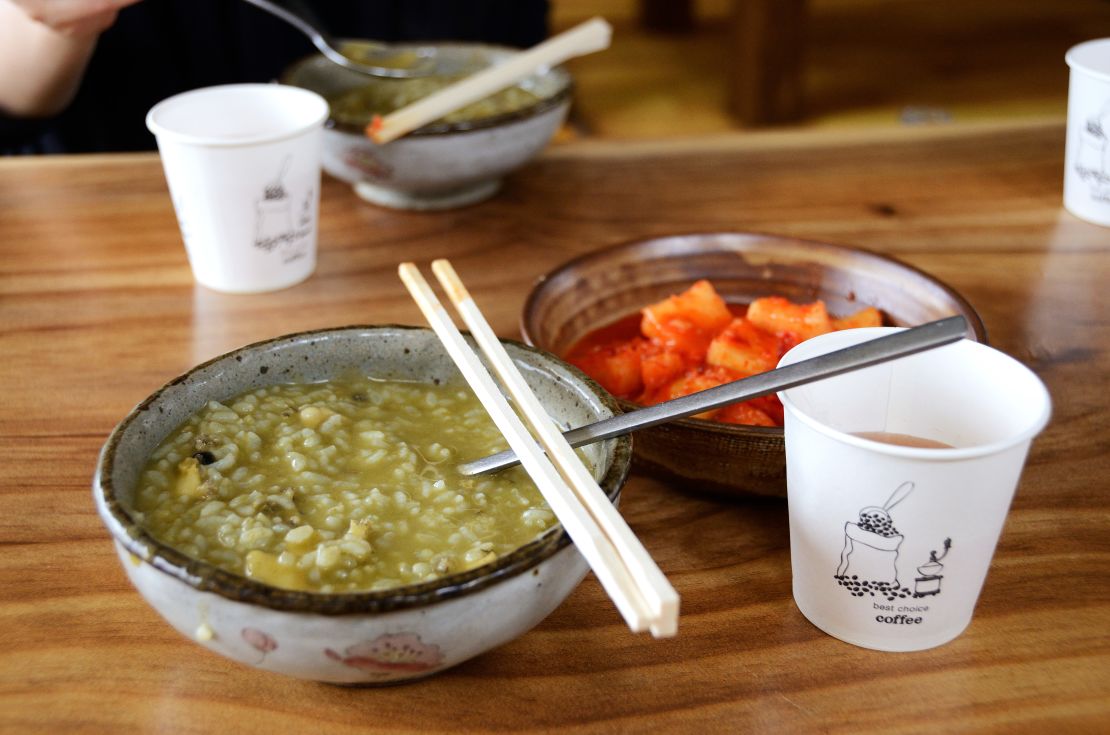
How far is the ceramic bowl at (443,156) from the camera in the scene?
191cm

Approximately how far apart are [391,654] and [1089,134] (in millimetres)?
1543

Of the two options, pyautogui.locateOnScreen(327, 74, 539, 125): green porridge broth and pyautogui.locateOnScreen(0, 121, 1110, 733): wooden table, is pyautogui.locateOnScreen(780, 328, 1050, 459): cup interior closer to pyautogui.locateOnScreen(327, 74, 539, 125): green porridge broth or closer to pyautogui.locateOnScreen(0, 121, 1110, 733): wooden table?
pyautogui.locateOnScreen(0, 121, 1110, 733): wooden table

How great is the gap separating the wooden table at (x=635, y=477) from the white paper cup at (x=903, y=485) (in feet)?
0.15

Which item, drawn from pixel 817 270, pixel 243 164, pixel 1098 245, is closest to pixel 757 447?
pixel 817 270

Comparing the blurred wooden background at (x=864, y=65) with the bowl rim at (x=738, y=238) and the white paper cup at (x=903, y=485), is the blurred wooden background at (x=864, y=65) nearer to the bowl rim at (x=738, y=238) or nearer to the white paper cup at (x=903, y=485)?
the bowl rim at (x=738, y=238)

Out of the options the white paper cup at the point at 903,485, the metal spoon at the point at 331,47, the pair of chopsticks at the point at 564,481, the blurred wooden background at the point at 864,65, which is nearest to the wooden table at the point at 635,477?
the white paper cup at the point at 903,485

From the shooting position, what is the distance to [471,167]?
77.5 inches

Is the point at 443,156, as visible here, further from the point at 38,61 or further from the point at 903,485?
the point at 903,485

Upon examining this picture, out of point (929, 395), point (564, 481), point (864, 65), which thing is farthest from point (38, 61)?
point (864, 65)

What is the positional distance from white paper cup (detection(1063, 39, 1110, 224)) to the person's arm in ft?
5.42

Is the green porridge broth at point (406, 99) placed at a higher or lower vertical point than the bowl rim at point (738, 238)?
lower

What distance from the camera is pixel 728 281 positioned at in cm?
168

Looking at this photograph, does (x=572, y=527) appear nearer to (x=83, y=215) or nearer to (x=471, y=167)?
(x=471, y=167)

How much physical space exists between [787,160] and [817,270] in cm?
65
